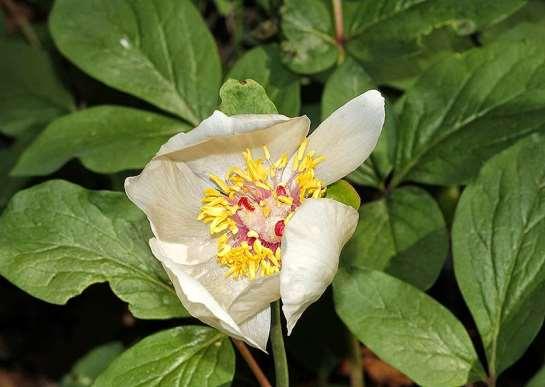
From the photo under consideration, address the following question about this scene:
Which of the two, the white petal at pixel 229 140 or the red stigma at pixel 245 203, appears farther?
the red stigma at pixel 245 203

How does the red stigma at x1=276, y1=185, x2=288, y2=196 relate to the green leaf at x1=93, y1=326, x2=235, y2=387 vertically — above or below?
above

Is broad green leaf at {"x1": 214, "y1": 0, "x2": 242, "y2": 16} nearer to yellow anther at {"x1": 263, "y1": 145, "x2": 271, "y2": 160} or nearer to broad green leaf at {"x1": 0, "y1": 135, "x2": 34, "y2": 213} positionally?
broad green leaf at {"x1": 0, "y1": 135, "x2": 34, "y2": 213}

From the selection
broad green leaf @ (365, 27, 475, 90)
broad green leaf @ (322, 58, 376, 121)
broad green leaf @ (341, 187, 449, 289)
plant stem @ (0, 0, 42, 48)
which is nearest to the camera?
broad green leaf @ (341, 187, 449, 289)

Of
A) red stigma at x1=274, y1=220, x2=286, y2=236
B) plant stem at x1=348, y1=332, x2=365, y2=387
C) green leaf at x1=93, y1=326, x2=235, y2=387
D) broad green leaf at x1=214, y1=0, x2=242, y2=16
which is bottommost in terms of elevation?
plant stem at x1=348, y1=332, x2=365, y2=387

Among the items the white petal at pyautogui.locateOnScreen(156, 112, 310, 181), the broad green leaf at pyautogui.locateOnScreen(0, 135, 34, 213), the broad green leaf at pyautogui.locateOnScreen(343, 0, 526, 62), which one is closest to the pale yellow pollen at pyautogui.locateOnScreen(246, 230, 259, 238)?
the white petal at pyautogui.locateOnScreen(156, 112, 310, 181)

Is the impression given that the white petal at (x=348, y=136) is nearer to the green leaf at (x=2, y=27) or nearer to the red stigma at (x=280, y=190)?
the red stigma at (x=280, y=190)

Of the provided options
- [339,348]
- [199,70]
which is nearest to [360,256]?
[339,348]

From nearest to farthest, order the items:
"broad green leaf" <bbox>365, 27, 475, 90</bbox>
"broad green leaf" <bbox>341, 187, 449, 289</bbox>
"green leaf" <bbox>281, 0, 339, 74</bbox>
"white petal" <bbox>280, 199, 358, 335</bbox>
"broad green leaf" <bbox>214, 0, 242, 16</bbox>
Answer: "white petal" <bbox>280, 199, 358, 335</bbox>
"broad green leaf" <bbox>341, 187, 449, 289</bbox>
"green leaf" <bbox>281, 0, 339, 74</bbox>
"broad green leaf" <bbox>365, 27, 475, 90</bbox>
"broad green leaf" <bbox>214, 0, 242, 16</bbox>

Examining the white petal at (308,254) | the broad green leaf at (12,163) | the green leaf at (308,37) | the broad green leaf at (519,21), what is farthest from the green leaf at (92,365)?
the broad green leaf at (519,21)
